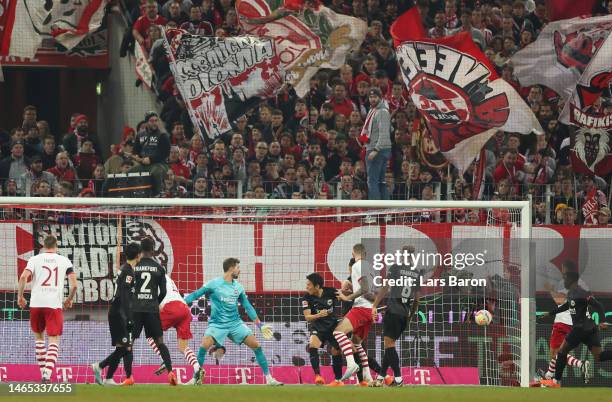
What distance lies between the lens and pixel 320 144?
20.3 metres

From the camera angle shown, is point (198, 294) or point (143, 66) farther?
point (143, 66)

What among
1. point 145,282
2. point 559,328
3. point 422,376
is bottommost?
point 422,376

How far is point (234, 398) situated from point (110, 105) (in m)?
11.0

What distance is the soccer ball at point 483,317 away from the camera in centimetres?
1655

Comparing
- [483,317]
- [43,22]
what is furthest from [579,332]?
[43,22]

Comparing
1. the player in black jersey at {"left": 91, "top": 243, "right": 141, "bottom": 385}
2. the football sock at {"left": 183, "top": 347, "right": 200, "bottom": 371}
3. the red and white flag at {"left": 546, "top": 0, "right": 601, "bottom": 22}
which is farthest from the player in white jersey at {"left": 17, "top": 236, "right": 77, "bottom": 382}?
the red and white flag at {"left": 546, "top": 0, "right": 601, "bottom": 22}

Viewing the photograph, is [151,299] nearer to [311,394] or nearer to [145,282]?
[145,282]

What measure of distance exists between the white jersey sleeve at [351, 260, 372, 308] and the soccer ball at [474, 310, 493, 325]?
1.39 metres

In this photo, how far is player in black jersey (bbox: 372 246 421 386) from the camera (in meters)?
16.1

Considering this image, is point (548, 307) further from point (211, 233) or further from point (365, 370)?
point (211, 233)

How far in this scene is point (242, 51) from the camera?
1991 centimetres

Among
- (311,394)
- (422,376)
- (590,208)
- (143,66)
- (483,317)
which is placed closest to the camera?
(311,394)

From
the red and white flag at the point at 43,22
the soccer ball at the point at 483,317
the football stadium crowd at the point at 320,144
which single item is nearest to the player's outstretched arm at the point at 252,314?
the soccer ball at the point at 483,317

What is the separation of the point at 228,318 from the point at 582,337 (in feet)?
14.7
